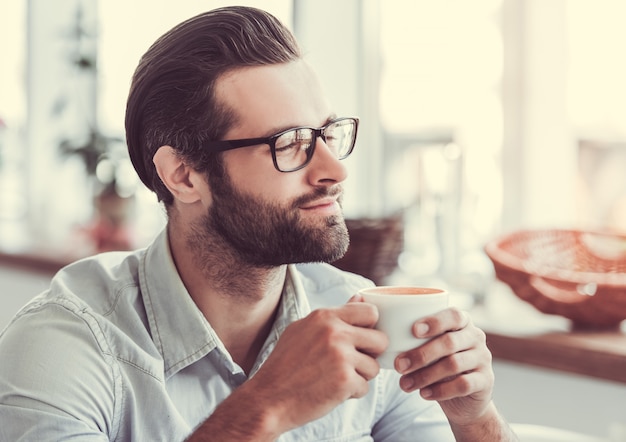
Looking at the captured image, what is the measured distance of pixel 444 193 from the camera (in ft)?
9.40

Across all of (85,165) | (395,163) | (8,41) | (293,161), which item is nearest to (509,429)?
(293,161)

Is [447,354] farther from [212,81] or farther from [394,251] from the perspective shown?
[394,251]

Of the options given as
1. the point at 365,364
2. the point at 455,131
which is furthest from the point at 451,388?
the point at 455,131

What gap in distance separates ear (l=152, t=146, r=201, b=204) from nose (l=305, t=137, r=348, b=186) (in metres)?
0.23

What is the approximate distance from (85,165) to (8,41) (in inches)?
44.7

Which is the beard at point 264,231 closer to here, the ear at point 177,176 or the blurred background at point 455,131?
the ear at point 177,176

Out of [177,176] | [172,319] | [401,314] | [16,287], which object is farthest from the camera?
[16,287]

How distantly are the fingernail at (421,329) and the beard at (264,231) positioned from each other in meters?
0.36

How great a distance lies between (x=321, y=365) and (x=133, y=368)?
1.18 ft

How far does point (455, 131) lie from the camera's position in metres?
2.86

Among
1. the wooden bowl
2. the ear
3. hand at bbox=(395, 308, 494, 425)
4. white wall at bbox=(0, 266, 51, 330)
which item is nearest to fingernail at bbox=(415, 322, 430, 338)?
hand at bbox=(395, 308, 494, 425)

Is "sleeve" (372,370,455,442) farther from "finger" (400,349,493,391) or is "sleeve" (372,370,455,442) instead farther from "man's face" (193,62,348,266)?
"finger" (400,349,493,391)

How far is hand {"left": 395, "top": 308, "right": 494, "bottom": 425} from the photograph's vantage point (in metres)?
1.18

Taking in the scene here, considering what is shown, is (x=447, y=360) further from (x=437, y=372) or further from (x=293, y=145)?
(x=293, y=145)
